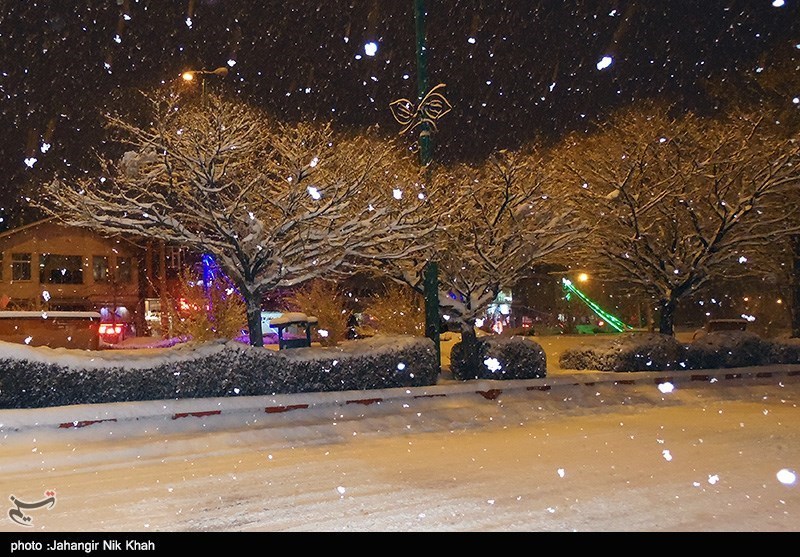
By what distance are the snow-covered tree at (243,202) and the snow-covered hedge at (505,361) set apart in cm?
262

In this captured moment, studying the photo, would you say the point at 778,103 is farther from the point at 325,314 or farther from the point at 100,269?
the point at 100,269

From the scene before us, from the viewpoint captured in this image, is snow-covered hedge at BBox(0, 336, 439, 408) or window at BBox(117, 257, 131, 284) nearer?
snow-covered hedge at BBox(0, 336, 439, 408)

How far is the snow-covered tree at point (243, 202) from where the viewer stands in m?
13.4

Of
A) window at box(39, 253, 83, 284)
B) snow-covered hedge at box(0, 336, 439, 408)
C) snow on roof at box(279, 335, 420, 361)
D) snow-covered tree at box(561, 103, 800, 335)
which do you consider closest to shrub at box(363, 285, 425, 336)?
snow-covered tree at box(561, 103, 800, 335)

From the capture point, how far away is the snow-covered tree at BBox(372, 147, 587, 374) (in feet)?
54.1

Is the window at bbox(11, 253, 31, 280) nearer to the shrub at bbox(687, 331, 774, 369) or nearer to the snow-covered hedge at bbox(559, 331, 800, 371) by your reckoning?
the snow-covered hedge at bbox(559, 331, 800, 371)

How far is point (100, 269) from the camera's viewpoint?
149 ft

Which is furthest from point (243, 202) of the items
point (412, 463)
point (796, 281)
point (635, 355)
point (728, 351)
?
point (796, 281)

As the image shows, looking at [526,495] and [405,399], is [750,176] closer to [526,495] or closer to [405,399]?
[405,399]

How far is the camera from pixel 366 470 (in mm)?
8664

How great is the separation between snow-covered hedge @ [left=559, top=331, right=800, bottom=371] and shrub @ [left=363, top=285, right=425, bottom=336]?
266 inches

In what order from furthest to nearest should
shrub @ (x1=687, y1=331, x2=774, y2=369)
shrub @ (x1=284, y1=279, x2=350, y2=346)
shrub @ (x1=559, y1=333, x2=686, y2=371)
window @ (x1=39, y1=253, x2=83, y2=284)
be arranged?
1. window @ (x1=39, y1=253, x2=83, y2=284)
2. shrub @ (x1=284, y1=279, x2=350, y2=346)
3. shrub @ (x1=687, y1=331, x2=774, y2=369)
4. shrub @ (x1=559, y1=333, x2=686, y2=371)
